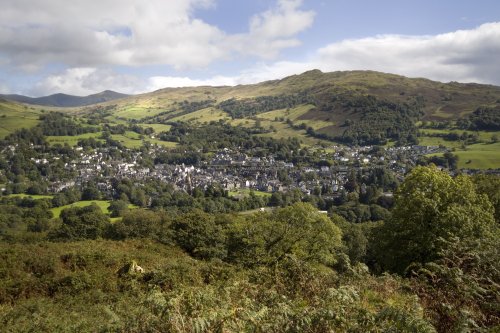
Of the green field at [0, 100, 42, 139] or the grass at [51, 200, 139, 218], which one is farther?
the green field at [0, 100, 42, 139]

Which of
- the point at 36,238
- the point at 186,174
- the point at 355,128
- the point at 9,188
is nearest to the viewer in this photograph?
the point at 36,238

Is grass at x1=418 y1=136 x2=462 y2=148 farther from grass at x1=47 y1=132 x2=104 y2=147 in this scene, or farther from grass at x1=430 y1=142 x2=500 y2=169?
grass at x1=47 y1=132 x2=104 y2=147

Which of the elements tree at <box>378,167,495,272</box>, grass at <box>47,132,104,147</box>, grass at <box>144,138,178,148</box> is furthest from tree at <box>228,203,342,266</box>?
grass at <box>144,138,178,148</box>

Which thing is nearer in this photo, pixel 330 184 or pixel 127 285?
pixel 127 285

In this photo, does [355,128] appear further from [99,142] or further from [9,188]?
[9,188]

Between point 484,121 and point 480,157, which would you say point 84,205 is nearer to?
point 480,157

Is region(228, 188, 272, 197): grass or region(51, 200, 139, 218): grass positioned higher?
region(51, 200, 139, 218): grass

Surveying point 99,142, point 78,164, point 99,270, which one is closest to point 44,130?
point 99,142

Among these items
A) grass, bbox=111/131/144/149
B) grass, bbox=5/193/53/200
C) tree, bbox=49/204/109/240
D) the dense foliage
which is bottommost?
grass, bbox=5/193/53/200

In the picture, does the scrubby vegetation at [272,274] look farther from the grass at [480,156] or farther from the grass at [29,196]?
the grass at [480,156]
